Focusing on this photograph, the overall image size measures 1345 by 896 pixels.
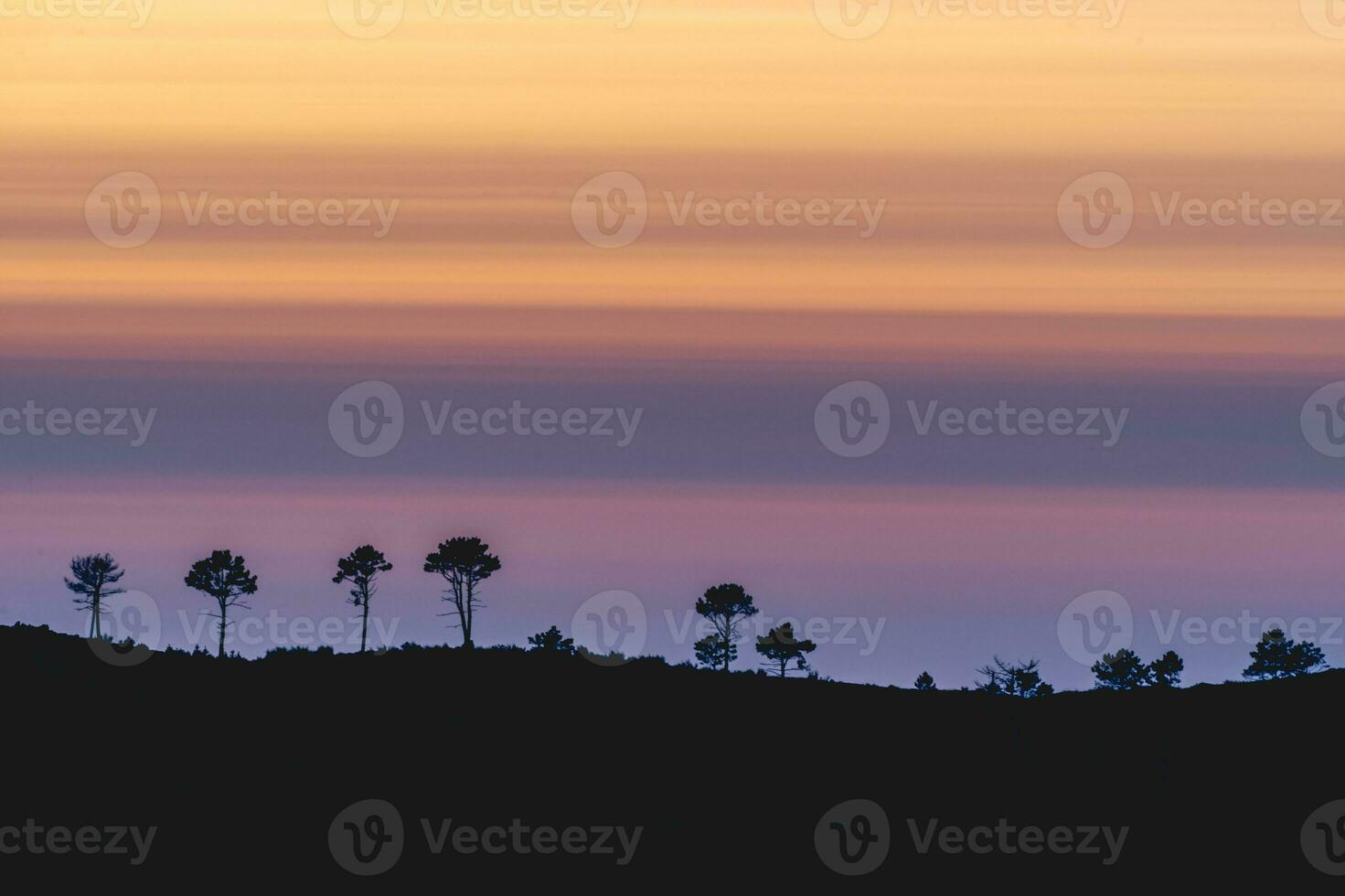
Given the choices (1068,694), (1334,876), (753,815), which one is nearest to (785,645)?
(1068,694)

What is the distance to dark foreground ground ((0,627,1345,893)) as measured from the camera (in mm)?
56219

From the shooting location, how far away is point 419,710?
72.8 meters

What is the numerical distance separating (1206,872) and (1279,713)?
692 inches
